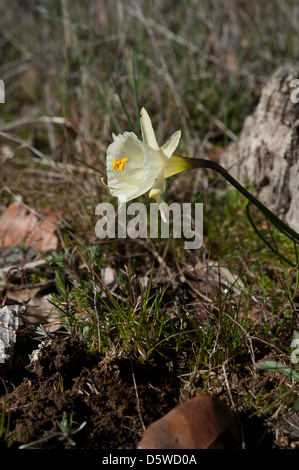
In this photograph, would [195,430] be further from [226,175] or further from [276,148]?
[276,148]

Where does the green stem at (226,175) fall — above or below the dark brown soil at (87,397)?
above

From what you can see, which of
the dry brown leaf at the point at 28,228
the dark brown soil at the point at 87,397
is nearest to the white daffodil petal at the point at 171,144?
the dark brown soil at the point at 87,397

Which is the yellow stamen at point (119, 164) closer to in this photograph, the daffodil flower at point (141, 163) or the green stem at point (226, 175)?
the daffodil flower at point (141, 163)

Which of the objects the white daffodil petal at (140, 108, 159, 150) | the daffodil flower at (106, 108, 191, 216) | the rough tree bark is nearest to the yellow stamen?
the daffodil flower at (106, 108, 191, 216)

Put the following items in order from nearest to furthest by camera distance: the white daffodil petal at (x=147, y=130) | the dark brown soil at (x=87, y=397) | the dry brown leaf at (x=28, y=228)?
the dark brown soil at (x=87, y=397) < the white daffodil petal at (x=147, y=130) < the dry brown leaf at (x=28, y=228)

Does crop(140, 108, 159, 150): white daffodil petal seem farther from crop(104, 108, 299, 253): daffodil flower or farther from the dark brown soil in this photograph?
the dark brown soil

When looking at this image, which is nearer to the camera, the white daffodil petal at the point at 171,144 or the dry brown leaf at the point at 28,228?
the white daffodil petal at the point at 171,144

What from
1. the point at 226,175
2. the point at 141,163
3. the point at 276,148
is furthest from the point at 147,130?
the point at 276,148
